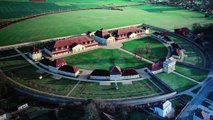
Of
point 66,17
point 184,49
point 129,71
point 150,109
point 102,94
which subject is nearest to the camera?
point 150,109

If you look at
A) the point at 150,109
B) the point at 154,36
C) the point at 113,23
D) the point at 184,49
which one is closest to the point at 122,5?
the point at 113,23

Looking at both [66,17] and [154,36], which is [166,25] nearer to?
[154,36]

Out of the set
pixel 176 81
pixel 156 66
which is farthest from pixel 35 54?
pixel 176 81

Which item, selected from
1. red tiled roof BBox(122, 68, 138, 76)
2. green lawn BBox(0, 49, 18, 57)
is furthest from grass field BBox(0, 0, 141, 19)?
red tiled roof BBox(122, 68, 138, 76)

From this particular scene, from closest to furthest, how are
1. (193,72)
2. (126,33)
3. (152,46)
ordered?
(193,72), (152,46), (126,33)

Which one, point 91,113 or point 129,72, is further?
point 129,72

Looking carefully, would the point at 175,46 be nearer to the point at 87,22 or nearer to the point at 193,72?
the point at 193,72
